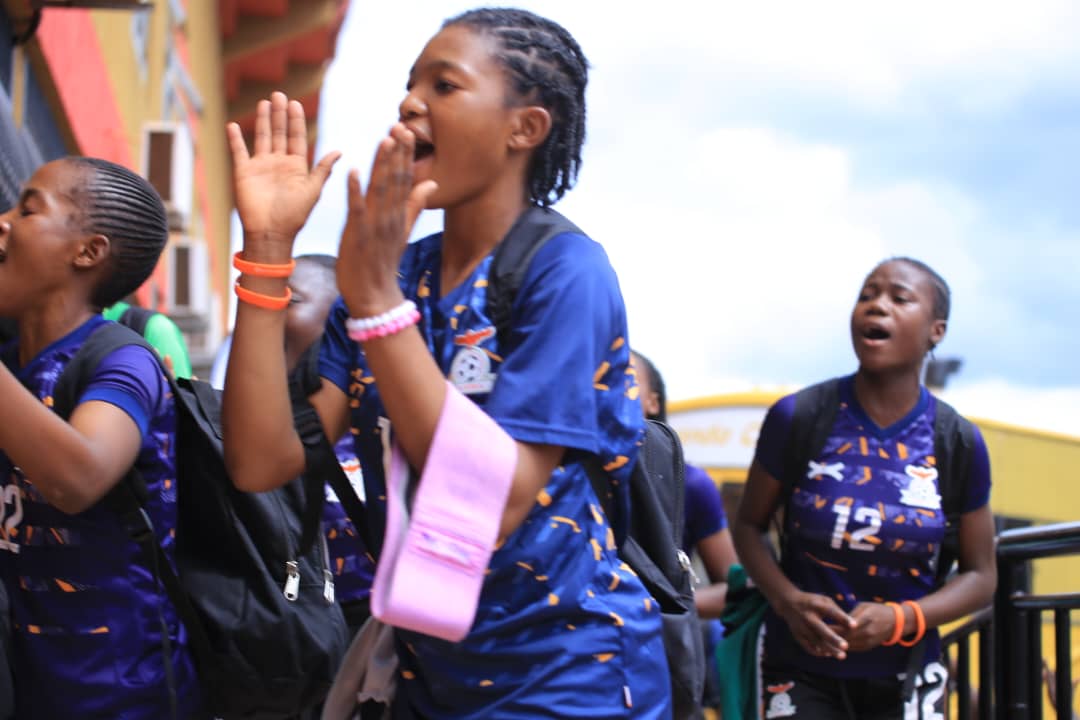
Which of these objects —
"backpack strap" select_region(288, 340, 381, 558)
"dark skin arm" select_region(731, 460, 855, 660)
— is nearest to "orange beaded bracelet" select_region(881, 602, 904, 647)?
"dark skin arm" select_region(731, 460, 855, 660)

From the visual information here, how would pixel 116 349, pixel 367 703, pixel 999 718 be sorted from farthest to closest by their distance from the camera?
pixel 999 718
pixel 116 349
pixel 367 703

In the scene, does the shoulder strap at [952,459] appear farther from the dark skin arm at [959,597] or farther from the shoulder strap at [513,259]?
the shoulder strap at [513,259]

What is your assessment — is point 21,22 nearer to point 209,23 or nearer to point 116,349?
point 116,349

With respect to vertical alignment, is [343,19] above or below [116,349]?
above

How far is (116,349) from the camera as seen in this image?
2984 mm

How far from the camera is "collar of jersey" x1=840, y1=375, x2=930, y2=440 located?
4.52 metres

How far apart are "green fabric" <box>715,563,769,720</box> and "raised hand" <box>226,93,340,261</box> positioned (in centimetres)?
286

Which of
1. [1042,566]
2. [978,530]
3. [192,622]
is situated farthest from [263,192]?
[1042,566]

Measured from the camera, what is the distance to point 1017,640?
17.2 ft

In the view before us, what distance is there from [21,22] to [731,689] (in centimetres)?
445

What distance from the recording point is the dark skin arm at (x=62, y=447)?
2.65 m

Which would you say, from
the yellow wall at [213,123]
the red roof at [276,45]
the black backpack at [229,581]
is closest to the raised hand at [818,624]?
the black backpack at [229,581]

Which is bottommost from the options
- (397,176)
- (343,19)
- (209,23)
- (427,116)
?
(397,176)

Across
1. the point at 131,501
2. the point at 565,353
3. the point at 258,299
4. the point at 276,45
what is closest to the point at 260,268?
the point at 258,299
